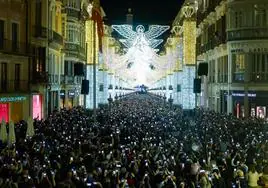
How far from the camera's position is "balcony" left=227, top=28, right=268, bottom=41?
181 ft

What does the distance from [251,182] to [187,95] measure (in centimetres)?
3828

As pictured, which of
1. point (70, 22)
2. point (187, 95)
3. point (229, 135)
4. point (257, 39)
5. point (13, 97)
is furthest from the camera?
point (70, 22)

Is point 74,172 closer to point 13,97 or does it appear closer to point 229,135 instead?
point 229,135

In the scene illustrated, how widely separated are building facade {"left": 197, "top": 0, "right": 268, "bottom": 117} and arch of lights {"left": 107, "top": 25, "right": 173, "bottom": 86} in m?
12.4

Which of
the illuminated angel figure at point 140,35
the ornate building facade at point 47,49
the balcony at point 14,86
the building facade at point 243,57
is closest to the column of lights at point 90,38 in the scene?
the ornate building facade at point 47,49

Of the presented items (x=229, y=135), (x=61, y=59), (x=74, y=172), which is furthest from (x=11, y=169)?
(x=61, y=59)

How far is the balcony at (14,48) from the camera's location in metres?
45.9

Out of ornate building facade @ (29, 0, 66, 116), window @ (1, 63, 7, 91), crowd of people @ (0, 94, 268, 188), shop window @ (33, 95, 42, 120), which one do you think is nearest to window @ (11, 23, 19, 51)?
window @ (1, 63, 7, 91)

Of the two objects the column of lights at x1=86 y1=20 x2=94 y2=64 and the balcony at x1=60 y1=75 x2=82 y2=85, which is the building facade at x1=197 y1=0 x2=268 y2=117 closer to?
the column of lights at x1=86 y1=20 x2=94 y2=64

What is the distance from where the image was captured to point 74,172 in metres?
20.9

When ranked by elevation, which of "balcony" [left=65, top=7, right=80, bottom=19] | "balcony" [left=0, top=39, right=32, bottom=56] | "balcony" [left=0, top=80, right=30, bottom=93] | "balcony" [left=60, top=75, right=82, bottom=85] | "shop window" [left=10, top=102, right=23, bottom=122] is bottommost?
"shop window" [left=10, top=102, right=23, bottom=122]

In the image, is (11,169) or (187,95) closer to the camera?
(11,169)

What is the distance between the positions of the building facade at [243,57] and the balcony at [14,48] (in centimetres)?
1771

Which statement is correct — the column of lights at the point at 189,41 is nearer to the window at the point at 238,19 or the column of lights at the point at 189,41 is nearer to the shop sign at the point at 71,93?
the window at the point at 238,19
